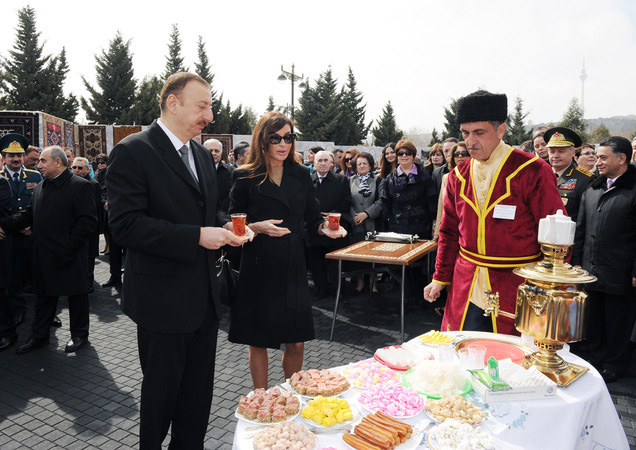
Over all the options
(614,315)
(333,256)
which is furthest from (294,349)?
(614,315)

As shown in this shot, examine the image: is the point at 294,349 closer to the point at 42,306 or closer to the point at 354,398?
the point at 354,398

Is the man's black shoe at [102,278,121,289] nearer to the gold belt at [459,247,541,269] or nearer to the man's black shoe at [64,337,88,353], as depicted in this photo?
the man's black shoe at [64,337,88,353]

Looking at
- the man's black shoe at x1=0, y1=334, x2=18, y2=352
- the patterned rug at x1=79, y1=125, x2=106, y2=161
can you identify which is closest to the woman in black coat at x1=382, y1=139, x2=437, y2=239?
the man's black shoe at x1=0, y1=334, x2=18, y2=352

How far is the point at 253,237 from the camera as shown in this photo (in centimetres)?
272

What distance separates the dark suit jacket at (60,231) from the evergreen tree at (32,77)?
31.5 m

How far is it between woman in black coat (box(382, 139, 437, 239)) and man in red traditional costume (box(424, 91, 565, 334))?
3490 millimetres

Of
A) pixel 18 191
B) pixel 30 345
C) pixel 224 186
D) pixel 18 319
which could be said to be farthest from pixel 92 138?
pixel 30 345

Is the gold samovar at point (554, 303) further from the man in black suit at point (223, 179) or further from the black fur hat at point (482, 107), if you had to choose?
the man in black suit at point (223, 179)

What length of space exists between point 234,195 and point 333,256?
182 cm

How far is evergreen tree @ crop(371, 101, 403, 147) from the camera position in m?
41.8

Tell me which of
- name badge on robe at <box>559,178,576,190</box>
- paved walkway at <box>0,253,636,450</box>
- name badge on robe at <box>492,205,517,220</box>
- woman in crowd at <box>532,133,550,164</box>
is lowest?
paved walkway at <box>0,253,636,450</box>

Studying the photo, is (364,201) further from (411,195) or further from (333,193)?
(411,195)

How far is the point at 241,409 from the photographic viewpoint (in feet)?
5.39

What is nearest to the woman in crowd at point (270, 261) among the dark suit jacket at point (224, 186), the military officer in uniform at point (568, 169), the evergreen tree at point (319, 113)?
the dark suit jacket at point (224, 186)
